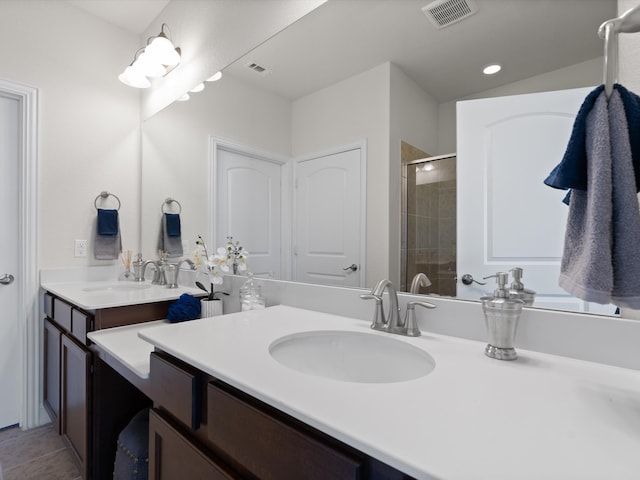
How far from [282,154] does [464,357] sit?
105 cm

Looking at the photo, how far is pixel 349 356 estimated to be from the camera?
38.1 inches

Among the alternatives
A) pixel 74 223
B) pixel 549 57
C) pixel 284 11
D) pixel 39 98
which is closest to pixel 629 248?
pixel 549 57

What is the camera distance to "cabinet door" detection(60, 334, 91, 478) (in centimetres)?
134

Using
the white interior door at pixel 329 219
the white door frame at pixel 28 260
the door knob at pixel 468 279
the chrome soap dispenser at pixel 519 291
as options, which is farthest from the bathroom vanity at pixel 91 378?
A: the chrome soap dispenser at pixel 519 291

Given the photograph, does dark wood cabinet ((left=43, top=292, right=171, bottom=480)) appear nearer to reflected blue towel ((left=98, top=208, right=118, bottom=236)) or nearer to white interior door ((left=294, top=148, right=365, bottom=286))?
reflected blue towel ((left=98, top=208, right=118, bottom=236))

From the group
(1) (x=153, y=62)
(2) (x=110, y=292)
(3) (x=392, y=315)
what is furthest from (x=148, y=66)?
(3) (x=392, y=315)

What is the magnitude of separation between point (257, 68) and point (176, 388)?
1316 mm

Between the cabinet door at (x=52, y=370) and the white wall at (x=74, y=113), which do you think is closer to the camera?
the cabinet door at (x=52, y=370)

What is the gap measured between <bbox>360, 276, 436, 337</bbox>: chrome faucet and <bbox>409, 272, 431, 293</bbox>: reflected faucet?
8 centimetres

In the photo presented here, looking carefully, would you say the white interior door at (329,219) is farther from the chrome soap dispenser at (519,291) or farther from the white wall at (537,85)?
the chrome soap dispenser at (519,291)

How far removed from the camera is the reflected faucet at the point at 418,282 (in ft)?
3.32

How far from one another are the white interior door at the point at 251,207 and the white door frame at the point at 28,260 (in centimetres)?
117

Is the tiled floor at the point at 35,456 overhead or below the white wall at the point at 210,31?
below

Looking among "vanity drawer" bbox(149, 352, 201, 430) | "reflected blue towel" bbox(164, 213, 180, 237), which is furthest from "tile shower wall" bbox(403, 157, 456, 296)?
"reflected blue towel" bbox(164, 213, 180, 237)
